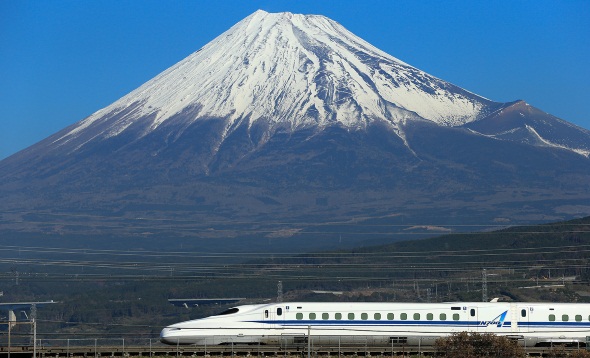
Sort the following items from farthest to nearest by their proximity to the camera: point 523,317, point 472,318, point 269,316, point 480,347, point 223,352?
point 472,318, point 523,317, point 269,316, point 223,352, point 480,347

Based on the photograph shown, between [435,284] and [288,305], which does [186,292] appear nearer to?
[435,284]

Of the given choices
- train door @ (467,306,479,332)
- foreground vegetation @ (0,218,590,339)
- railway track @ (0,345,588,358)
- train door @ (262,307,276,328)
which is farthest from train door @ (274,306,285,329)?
foreground vegetation @ (0,218,590,339)

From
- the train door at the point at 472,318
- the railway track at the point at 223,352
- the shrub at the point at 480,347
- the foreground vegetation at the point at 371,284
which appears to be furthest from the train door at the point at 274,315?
the foreground vegetation at the point at 371,284

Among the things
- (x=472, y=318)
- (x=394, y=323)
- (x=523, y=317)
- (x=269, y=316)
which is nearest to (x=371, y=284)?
(x=472, y=318)

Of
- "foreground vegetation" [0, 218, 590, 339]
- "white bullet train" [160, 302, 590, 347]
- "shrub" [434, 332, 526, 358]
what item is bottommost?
"shrub" [434, 332, 526, 358]

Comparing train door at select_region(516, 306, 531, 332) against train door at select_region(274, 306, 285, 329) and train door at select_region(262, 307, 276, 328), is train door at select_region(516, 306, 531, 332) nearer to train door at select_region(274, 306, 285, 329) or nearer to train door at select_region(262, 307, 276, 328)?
train door at select_region(274, 306, 285, 329)

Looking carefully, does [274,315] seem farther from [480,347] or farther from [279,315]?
[480,347]
